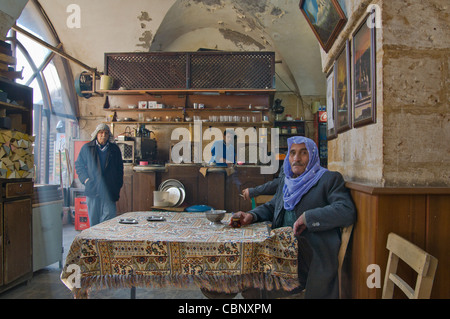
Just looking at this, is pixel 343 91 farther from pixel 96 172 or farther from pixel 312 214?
pixel 96 172

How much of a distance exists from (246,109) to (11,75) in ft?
14.4

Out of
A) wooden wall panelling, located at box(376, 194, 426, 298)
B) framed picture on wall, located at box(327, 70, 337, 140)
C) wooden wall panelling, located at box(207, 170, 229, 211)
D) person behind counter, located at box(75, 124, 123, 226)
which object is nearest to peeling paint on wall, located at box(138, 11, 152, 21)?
person behind counter, located at box(75, 124, 123, 226)

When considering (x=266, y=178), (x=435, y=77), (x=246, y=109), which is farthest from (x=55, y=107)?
(x=435, y=77)

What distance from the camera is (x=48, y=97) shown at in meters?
6.48

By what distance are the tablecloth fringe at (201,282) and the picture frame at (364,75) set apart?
1.02 meters

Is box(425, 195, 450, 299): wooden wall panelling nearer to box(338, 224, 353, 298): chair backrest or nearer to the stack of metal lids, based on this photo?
box(338, 224, 353, 298): chair backrest

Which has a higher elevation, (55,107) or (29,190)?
(55,107)

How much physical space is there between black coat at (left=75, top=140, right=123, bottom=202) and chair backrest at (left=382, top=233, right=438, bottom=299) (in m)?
3.26

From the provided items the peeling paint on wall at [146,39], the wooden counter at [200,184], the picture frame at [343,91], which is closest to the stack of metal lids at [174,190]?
the wooden counter at [200,184]

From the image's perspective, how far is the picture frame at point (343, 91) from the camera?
2193 mm

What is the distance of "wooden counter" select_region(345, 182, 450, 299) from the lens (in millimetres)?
1444

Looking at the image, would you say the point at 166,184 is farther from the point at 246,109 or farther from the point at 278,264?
the point at 278,264

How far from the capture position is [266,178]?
5176 mm

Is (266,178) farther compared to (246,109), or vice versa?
(246,109)
